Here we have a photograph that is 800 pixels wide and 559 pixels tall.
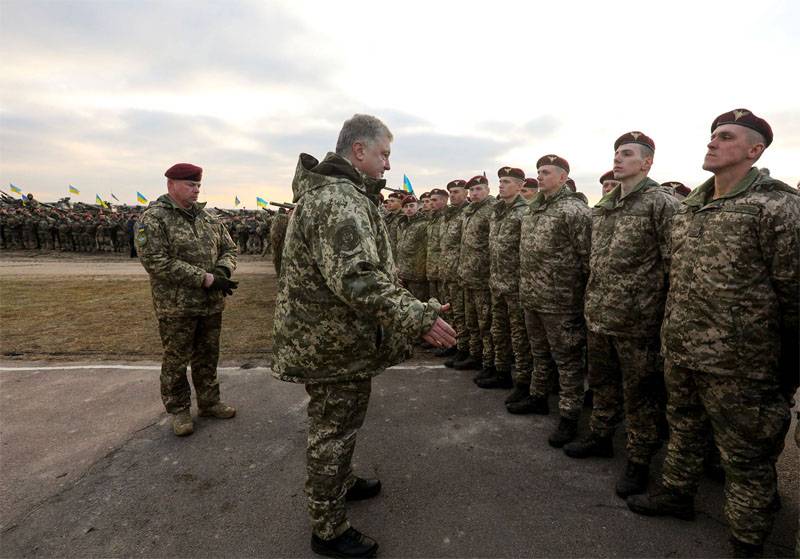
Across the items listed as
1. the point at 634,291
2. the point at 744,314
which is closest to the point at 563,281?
the point at 634,291

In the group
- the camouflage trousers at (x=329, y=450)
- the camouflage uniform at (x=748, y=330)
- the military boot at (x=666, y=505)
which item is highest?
the camouflage uniform at (x=748, y=330)

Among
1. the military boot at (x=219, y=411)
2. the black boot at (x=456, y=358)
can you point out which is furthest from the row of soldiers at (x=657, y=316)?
the military boot at (x=219, y=411)

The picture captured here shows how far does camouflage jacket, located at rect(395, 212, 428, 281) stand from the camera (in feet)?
25.4

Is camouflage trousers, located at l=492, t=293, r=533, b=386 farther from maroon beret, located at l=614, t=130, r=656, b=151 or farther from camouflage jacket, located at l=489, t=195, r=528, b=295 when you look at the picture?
maroon beret, located at l=614, t=130, r=656, b=151

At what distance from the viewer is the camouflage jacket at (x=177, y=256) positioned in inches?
149

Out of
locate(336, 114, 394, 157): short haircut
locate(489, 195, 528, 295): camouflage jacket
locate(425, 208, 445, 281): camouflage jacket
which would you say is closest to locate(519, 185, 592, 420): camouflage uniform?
locate(489, 195, 528, 295): camouflage jacket

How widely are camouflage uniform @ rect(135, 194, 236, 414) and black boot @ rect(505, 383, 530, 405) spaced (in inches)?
123

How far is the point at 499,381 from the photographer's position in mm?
5078

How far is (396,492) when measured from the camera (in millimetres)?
A: 3053

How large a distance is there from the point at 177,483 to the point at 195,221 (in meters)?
2.32

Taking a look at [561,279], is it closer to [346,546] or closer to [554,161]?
[554,161]

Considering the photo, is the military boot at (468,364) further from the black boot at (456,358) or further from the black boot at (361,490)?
the black boot at (361,490)

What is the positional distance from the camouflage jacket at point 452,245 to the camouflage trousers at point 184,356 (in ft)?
Answer: 11.2

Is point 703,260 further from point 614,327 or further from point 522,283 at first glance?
point 522,283
